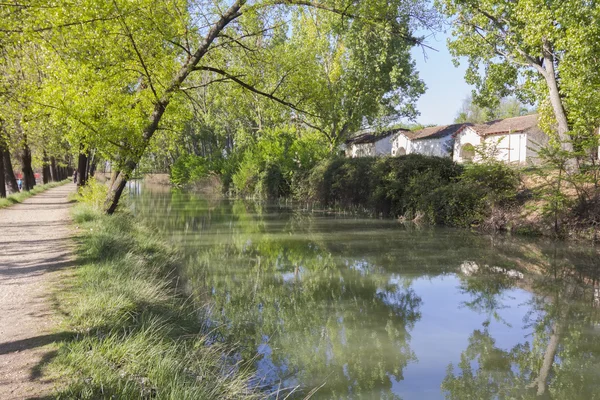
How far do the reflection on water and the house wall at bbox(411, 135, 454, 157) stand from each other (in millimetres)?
35964

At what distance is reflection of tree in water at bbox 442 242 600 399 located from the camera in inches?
250

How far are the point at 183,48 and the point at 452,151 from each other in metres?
40.8

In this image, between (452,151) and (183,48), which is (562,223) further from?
(452,151)

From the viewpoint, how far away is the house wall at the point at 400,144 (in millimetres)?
57263

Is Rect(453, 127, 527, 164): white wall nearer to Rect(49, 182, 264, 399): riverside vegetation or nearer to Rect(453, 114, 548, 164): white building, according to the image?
Rect(453, 114, 548, 164): white building

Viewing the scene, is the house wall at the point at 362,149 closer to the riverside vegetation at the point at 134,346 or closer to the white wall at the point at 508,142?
the white wall at the point at 508,142

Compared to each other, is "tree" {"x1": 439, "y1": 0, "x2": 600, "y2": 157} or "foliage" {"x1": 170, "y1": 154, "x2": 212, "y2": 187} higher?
"tree" {"x1": 439, "y1": 0, "x2": 600, "y2": 157}

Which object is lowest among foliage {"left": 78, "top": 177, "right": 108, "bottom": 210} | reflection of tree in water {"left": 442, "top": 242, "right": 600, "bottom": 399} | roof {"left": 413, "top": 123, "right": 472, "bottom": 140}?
reflection of tree in water {"left": 442, "top": 242, "right": 600, "bottom": 399}

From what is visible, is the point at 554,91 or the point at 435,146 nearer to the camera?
the point at 554,91

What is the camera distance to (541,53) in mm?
21984

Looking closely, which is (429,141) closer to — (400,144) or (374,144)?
(400,144)

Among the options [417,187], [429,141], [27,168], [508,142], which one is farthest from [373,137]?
[27,168]

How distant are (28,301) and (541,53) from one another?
21397mm

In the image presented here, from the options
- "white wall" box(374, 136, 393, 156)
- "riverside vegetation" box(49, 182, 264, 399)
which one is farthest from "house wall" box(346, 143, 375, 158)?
"riverside vegetation" box(49, 182, 264, 399)
